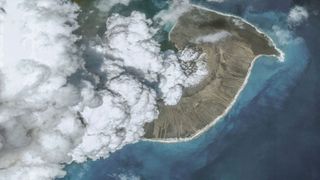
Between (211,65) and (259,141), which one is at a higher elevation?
(211,65)

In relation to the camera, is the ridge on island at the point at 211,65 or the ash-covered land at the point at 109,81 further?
the ridge on island at the point at 211,65

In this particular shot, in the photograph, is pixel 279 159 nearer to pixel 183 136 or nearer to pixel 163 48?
pixel 183 136

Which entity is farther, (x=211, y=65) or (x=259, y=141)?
(x=211, y=65)

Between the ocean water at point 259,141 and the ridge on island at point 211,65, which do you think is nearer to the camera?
the ocean water at point 259,141

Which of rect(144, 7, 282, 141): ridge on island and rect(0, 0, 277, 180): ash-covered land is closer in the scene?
rect(0, 0, 277, 180): ash-covered land

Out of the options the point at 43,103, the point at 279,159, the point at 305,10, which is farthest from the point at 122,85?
the point at 305,10
